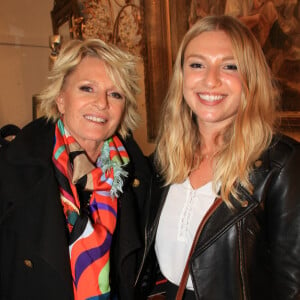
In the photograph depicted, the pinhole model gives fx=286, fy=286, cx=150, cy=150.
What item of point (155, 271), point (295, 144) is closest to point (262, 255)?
point (295, 144)

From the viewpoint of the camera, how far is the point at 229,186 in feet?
3.69

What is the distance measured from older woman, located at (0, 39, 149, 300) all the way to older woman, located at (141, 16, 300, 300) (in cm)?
20

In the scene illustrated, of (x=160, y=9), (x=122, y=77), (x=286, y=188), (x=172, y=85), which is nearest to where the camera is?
(x=286, y=188)

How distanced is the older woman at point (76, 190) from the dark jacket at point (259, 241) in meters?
0.39

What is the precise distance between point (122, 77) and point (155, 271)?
105cm

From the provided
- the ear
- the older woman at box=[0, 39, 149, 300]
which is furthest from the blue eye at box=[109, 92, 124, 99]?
the ear

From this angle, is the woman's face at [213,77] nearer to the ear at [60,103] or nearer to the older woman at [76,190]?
the older woman at [76,190]

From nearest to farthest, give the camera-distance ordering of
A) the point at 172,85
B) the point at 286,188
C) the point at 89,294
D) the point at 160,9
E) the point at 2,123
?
the point at 286,188
the point at 89,294
the point at 172,85
the point at 160,9
the point at 2,123

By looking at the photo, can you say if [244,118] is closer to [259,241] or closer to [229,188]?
[229,188]

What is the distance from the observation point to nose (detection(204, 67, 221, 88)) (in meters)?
1.19

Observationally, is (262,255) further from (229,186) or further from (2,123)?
(2,123)

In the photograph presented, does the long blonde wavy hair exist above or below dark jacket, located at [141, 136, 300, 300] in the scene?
above

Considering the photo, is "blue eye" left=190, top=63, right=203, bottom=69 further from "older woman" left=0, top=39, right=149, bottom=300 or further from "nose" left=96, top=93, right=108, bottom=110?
"nose" left=96, top=93, right=108, bottom=110

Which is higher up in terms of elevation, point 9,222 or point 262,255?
point 9,222
